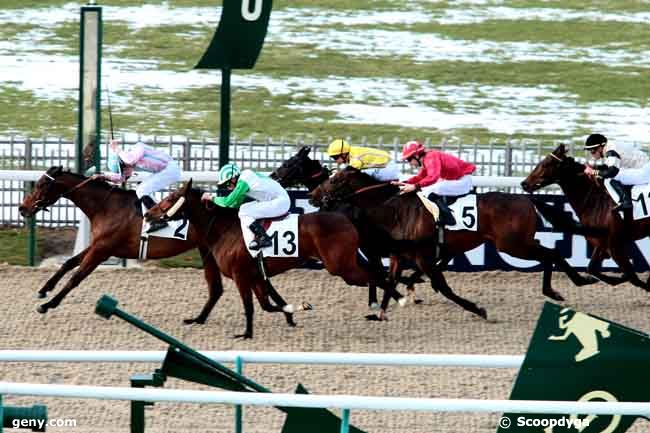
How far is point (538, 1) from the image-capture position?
2948 cm

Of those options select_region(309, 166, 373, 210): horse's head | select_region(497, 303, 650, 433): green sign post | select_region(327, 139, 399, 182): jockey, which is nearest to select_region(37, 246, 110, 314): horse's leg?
select_region(309, 166, 373, 210): horse's head

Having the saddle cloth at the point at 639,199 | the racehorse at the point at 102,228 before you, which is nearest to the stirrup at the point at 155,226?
the racehorse at the point at 102,228

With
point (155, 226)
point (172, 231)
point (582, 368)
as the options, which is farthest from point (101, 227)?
point (582, 368)

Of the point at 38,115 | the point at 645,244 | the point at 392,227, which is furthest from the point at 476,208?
the point at 38,115

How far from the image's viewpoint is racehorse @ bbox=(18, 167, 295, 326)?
10.7m

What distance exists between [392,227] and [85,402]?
3528 mm

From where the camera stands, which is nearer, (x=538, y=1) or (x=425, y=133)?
(x=425, y=133)

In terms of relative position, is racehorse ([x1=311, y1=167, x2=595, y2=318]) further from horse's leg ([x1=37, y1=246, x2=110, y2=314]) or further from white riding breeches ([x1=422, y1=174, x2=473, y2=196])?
horse's leg ([x1=37, y1=246, x2=110, y2=314])

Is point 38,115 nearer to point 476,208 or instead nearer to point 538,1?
point 476,208

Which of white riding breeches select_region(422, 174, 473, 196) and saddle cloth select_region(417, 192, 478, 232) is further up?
white riding breeches select_region(422, 174, 473, 196)

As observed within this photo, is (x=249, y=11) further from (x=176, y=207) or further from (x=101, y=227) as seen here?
(x=176, y=207)

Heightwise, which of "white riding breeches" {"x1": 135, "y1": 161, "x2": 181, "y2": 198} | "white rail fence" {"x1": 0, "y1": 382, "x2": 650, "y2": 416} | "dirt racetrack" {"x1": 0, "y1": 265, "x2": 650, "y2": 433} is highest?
"white rail fence" {"x1": 0, "y1": 382, "x2": 650, "y2": 416}

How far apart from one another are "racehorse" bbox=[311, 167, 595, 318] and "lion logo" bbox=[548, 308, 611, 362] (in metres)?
6.30

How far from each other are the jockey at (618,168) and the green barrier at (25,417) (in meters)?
7.22
